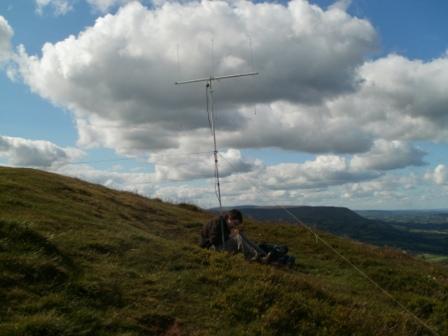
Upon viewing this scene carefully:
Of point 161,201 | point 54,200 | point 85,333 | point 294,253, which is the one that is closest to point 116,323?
point 85,333

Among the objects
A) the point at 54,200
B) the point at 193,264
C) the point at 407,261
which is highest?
the point at 54,200

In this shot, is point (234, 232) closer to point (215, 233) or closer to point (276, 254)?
point (215, 233)

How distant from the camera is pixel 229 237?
1736 centimetres

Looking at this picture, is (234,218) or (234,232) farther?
(234,218)

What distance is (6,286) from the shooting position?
962 cm

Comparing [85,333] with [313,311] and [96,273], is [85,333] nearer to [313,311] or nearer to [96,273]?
[96,273]

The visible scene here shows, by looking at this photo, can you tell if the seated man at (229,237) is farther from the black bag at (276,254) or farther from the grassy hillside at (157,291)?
the grassy hillside at (157,291)

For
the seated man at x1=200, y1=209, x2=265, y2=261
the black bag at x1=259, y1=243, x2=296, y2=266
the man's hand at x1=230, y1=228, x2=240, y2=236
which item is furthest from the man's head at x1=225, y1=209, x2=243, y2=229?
the black bag at x1=259, y1=243, x2=296, y2=266

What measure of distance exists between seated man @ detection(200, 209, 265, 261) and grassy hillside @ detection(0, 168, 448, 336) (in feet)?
6.55

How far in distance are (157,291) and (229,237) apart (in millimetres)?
6201

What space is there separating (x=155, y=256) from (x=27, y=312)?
5.47 m

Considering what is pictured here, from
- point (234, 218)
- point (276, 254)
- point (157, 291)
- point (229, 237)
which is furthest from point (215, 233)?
point (157, 291)

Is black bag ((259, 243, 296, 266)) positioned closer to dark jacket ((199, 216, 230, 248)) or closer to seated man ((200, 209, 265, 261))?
seated man ((200, 209, 265, 261))

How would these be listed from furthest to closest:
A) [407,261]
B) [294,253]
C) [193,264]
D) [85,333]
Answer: [407,261] → [294,253] → [193,264] → [85,333]
